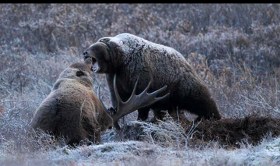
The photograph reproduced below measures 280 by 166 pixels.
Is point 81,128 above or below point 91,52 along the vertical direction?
below

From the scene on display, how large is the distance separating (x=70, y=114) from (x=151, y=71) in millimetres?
2015

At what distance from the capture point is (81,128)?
398 inches

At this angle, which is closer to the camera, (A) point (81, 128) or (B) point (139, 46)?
(A) point (81, 128)

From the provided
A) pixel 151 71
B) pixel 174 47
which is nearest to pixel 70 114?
pixel 151 71

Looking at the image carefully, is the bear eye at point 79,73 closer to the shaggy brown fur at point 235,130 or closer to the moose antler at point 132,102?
the moose antler at point 132,102

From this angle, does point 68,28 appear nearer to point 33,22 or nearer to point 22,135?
point 33,22

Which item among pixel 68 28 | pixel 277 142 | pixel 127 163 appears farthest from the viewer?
pixel 68 28

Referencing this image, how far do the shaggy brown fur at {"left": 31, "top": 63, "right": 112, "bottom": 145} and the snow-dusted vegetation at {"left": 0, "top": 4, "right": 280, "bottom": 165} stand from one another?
220 mm

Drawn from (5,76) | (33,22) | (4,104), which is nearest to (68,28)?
(33,22)

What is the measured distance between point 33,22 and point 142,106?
12.1 m

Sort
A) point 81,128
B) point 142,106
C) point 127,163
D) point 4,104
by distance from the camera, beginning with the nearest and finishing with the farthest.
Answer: point 127,163 < point 81,128 < point 142,106 < point 4,104

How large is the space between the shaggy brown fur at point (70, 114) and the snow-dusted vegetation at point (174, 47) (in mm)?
220

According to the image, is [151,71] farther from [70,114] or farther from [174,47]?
[174,47]

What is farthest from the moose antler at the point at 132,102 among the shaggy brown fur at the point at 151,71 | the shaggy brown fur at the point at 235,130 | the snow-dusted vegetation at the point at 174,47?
the shaggy brown fur at the point at 235,130
